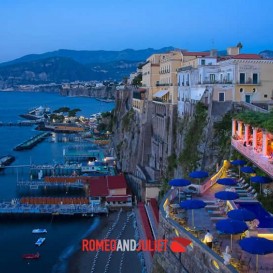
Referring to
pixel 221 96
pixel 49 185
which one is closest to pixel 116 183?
pixel 49 185

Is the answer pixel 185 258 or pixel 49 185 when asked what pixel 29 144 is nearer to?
pixel 49 185

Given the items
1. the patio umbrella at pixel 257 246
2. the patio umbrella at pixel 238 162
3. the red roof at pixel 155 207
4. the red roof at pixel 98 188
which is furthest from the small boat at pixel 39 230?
the patio umbrella at pixel 257 246

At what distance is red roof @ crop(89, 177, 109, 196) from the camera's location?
4863cm

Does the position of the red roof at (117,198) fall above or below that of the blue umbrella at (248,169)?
below

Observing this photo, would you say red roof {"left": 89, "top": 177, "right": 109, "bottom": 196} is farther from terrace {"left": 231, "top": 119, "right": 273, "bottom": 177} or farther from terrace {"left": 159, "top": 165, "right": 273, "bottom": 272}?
terrace {"left": 159, "top": 165, "right": 273, "bottom": 272}

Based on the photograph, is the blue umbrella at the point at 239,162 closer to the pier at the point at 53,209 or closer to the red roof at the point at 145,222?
the red roof at the point at 145,222

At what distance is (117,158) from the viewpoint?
72625 millimetres

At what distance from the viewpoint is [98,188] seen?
49.7 meters

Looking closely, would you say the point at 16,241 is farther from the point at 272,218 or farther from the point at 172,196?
the point at 272,218

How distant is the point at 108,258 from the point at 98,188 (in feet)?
52.3

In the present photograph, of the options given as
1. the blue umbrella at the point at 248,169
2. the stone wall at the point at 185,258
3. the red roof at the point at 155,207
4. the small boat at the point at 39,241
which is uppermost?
the blue umbrella at the point at 248,169

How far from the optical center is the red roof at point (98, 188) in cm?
4863

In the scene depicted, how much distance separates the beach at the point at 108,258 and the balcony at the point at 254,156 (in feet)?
36.0

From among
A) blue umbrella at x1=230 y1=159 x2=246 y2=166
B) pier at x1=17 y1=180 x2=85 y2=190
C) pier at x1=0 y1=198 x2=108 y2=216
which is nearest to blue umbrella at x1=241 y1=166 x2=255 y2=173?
blue umbrella at x1=230 y1=159 x2=246 y2=166
